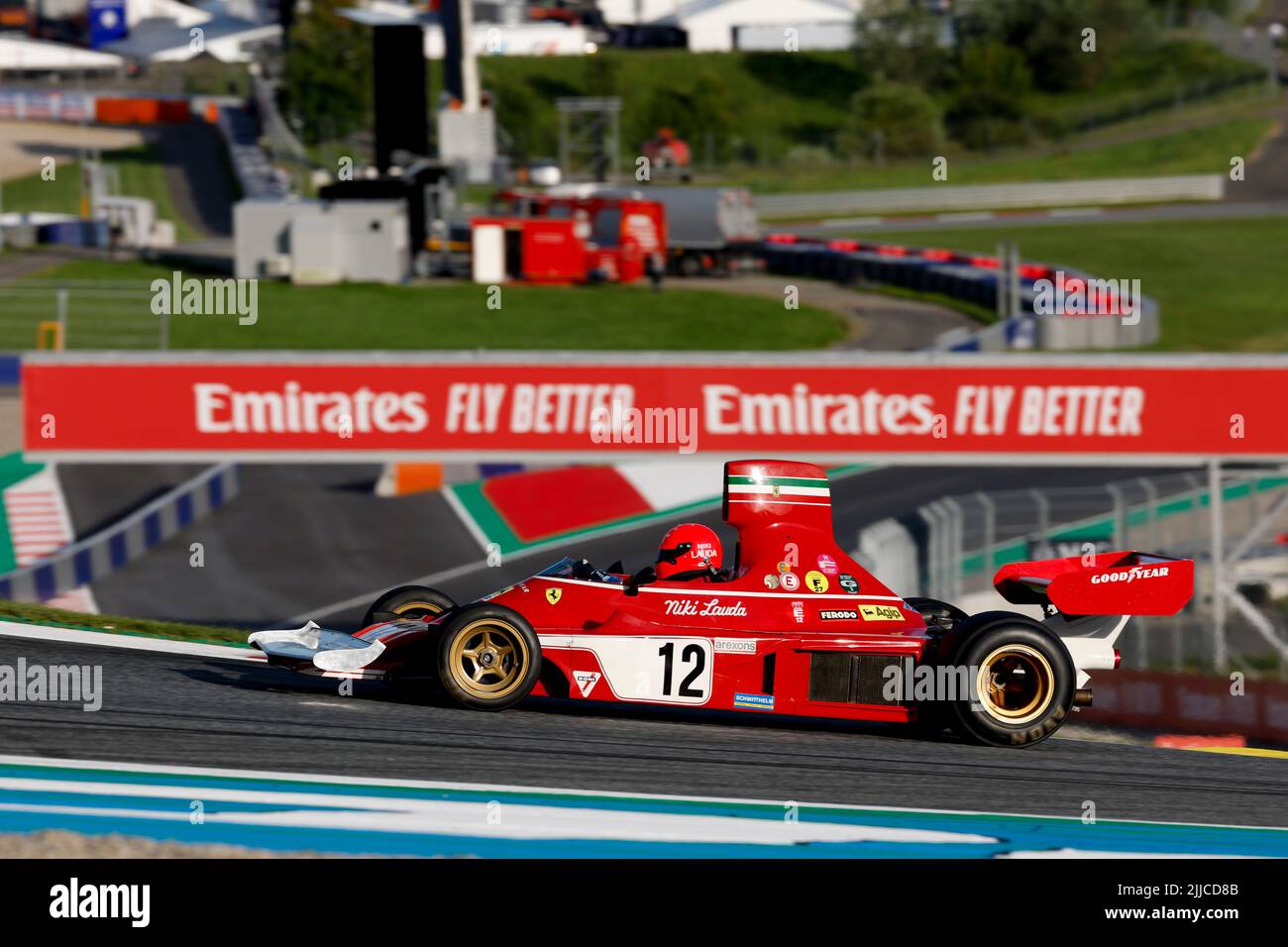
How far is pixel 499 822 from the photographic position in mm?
7289

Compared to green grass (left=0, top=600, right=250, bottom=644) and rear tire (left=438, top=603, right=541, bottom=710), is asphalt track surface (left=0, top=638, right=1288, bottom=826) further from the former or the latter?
green grass (left=0, top=600, right=250, bottom=644)

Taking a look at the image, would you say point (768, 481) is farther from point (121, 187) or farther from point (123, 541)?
point (121, 187)

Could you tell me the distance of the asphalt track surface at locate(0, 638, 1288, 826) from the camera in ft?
26.2

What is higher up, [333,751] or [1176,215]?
[1176,215]

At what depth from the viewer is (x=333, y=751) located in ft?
26.6

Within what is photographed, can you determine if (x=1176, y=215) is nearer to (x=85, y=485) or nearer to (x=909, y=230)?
(x=909, y=230)

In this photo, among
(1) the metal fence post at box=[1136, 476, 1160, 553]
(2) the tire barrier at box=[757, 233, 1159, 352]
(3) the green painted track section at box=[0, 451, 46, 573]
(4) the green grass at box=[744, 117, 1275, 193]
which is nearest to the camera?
(1) the metal fence post at box=[1136, 476, 1160, 553]

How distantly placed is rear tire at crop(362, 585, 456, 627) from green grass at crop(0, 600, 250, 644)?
2045 mm

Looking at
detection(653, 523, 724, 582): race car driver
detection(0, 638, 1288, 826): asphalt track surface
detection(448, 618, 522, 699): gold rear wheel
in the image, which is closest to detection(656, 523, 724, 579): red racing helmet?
detection(653, 523, 724, 582): race car driver

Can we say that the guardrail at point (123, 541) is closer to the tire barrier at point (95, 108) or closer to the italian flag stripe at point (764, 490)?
the italian flag stripe at point (764, 490)

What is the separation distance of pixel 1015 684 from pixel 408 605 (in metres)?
3.50
